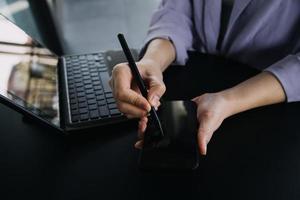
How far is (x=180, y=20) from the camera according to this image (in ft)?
2.43

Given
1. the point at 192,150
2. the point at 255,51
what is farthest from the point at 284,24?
the point at 192,150

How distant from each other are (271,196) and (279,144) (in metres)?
0.11

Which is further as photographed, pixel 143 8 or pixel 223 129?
pixel 143 8

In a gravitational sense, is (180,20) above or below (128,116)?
above

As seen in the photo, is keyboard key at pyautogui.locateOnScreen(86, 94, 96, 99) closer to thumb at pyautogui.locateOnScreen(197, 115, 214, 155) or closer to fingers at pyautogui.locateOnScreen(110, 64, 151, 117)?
fingers at pyautogui.locateOnScreen(110, 64, 151, 117)

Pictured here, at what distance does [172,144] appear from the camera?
483 millimetres

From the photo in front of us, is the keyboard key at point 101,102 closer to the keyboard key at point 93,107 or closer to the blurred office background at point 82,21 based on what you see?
the keyboard key at point 93,107

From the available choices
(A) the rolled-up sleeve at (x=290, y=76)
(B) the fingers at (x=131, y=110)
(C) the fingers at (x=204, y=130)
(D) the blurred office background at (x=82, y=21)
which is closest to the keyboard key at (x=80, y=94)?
(B) the fingers at (x=131, y=110)

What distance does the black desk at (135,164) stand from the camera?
17.9 inches

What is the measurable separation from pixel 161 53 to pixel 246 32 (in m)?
0.18

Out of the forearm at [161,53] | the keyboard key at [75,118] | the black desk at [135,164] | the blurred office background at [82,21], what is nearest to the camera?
the black desk at [135,164]

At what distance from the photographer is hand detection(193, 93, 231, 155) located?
0.49 m

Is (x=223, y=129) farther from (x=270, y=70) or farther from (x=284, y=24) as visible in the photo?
(x=284, y=24)

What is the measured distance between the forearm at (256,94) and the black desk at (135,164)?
0.01 meters
